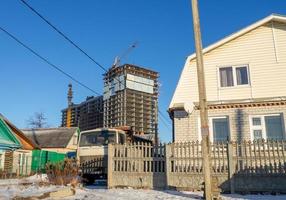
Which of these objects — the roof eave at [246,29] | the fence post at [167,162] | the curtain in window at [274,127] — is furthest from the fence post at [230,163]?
the roof eave at [246,29]

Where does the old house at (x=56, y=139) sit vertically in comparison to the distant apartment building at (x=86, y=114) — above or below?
below

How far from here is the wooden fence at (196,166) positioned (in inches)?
463

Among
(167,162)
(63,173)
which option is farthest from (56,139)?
(167,162)

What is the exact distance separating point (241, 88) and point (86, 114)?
205ft

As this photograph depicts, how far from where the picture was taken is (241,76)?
1617cm

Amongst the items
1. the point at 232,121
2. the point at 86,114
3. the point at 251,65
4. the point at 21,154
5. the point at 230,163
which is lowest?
the point at 230,163

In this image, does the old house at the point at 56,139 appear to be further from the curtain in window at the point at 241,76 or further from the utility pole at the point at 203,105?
the utility pole at the point at 203,105

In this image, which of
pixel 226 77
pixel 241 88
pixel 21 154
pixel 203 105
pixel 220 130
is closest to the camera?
pixel 203 105

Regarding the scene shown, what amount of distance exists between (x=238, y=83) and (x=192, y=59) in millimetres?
2570

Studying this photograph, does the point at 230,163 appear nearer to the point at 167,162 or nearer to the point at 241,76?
the point at 167,162

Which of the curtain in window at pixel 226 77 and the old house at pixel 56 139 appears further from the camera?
the old house at pixel 56 139

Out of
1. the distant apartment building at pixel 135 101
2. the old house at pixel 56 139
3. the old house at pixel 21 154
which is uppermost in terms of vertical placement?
the distant apartment building at pixel 135 101

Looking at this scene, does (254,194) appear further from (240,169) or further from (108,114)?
(108,114)

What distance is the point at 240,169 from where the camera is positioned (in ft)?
39.7
